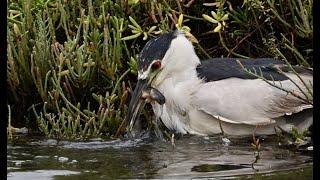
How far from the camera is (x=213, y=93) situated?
5.93 m

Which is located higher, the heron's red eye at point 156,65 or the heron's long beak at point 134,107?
the heron's red eye at point 156,65

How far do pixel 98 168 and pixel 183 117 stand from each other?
1407 mm

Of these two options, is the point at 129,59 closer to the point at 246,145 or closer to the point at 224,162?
the point at 246,145

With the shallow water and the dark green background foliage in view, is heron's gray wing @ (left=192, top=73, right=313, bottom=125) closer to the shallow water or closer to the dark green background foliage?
the shallow water

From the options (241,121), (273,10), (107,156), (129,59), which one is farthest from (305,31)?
(107,156)

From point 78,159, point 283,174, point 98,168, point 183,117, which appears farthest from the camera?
point 183,117

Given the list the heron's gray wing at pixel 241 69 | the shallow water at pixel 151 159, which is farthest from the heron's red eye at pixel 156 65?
the shallow water at pixel 151 159

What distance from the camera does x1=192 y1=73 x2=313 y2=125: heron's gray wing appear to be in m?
5.81

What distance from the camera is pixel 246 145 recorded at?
226 inches

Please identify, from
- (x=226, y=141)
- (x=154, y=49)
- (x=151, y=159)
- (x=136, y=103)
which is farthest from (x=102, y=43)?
(x=151, y=159)

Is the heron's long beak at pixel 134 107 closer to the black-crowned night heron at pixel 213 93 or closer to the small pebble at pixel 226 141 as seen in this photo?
the black-crowned night heron at pixel 213 93

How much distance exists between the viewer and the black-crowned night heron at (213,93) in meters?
5.83

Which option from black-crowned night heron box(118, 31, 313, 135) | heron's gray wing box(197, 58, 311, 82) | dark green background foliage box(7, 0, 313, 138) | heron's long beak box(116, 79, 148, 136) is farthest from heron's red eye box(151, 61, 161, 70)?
heron's gray wing box(197, 58, 311, 82)

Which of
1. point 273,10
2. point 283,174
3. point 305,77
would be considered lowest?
point 283,174
